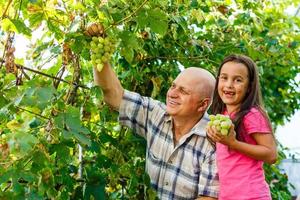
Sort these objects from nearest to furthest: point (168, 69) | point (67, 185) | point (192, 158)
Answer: point (67, 185), point (192, 158), point (168, 69)

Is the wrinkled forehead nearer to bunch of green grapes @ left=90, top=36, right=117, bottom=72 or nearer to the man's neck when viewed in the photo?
the man's neck

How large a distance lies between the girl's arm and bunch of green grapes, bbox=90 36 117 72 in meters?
0.45

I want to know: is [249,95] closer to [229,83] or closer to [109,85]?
[229,83]

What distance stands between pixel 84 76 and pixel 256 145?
0.91 metres

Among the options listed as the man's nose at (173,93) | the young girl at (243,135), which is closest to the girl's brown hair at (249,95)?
the young girl at (243,135)

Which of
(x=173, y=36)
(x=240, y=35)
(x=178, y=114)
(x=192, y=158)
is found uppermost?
(x=240, y=35)

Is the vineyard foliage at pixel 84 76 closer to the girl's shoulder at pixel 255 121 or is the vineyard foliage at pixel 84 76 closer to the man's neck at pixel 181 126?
the man's neck at pixel 181 126

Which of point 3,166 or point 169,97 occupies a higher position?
point 169,97

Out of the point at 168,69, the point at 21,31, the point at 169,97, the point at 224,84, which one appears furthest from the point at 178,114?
the point at 21,31

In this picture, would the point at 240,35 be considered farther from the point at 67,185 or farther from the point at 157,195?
the point at 67,185

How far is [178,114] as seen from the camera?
2482mm

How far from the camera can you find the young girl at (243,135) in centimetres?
223

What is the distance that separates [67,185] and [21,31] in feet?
2.00

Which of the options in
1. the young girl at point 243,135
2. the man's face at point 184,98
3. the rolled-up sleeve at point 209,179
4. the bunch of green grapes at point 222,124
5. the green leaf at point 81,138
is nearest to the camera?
the green leaf at point 81,138
